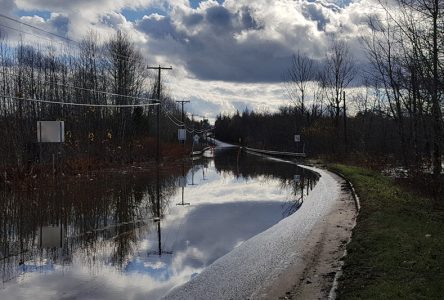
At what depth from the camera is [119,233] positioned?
41.9ft

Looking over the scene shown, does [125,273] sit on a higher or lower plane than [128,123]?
lower

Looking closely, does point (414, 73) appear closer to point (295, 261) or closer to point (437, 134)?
point (437, 134)

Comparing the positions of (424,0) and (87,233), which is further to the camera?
(424,0)

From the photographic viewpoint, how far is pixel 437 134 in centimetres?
1509

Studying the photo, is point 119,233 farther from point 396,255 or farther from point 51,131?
point 51,131

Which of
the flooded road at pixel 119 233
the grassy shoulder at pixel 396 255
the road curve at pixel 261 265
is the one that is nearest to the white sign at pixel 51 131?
the flooded road at pixel 119 233

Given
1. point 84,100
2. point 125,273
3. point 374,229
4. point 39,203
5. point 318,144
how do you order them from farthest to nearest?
1. point 318,144
2. point 84,100
3. point 39,203
4. point 374,229
5. point 125,273

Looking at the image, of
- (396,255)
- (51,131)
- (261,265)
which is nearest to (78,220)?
(261,265)

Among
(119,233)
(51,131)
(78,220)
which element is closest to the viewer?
(119,233)

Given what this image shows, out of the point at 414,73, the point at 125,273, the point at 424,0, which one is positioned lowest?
the point at 125,273

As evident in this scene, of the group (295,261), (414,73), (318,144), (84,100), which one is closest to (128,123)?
(84,100)

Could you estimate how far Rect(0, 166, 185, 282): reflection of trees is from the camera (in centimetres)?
1016

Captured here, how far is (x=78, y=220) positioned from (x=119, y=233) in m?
2.44

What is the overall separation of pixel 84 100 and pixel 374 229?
126 ft
